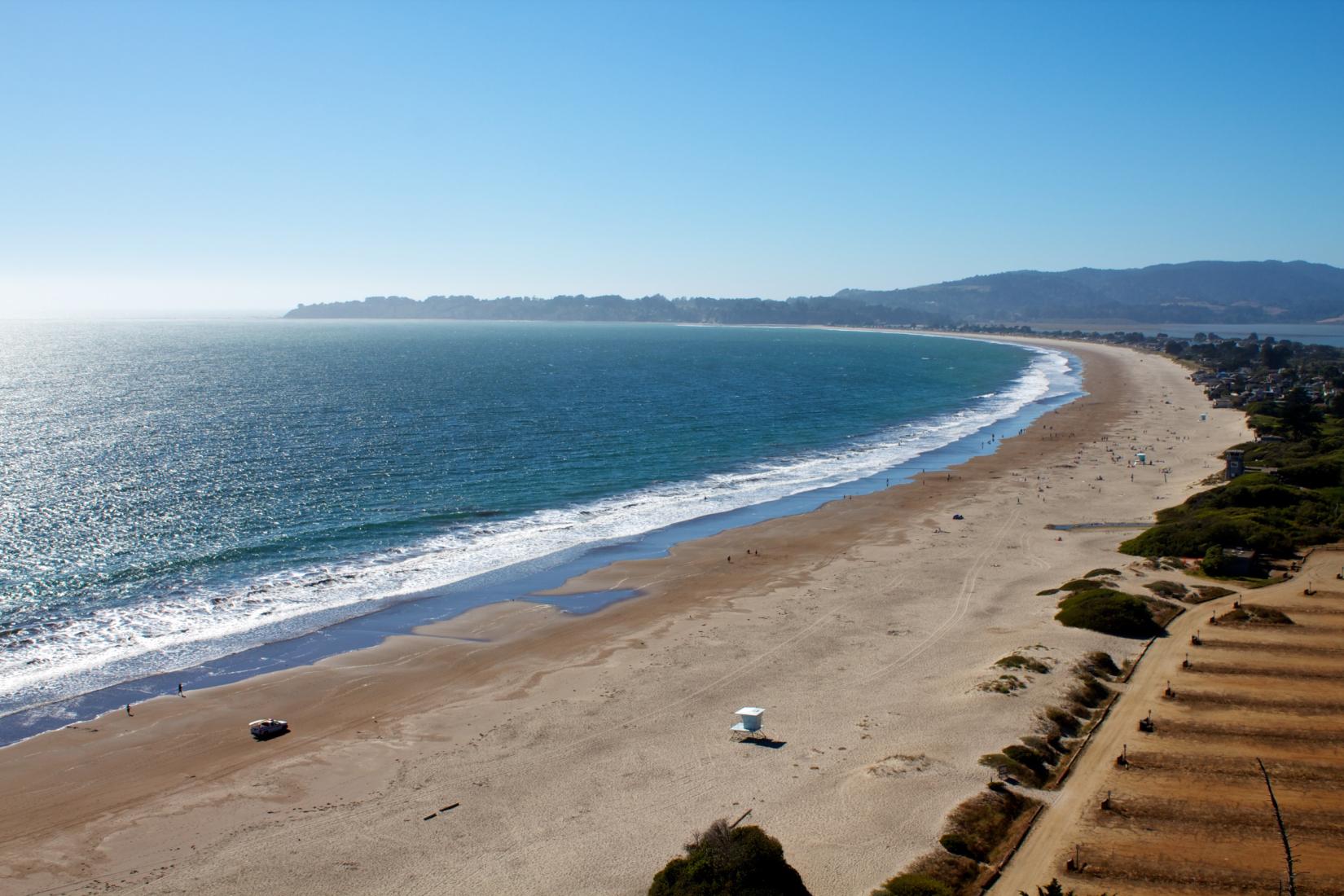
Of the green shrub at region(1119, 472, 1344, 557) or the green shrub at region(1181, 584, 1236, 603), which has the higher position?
the green shrub at region(1119, 472, 1344, 557)

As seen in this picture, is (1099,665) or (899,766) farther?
(1099,665)

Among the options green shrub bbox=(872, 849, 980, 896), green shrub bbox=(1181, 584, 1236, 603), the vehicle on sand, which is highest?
green shrub bbox=(1181, 584, 1236, 603)

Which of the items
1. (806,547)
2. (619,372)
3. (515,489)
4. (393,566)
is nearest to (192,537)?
(393,566)

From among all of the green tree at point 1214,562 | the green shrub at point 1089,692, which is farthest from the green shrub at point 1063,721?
the green tree at point 1214,562

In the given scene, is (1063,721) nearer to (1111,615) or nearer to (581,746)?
(1111,615)

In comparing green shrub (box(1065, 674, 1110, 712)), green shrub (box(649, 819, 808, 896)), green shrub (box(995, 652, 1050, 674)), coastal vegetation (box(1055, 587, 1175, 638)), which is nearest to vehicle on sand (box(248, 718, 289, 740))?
green shrub (box(649, 819, 808, 896))

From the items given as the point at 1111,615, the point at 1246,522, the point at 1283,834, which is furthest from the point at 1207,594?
the point at 1283,834

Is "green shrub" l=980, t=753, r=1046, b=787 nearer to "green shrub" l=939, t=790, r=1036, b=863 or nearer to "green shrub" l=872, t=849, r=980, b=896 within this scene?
"green shrub" l=939, t=790, r=1036, b=863
